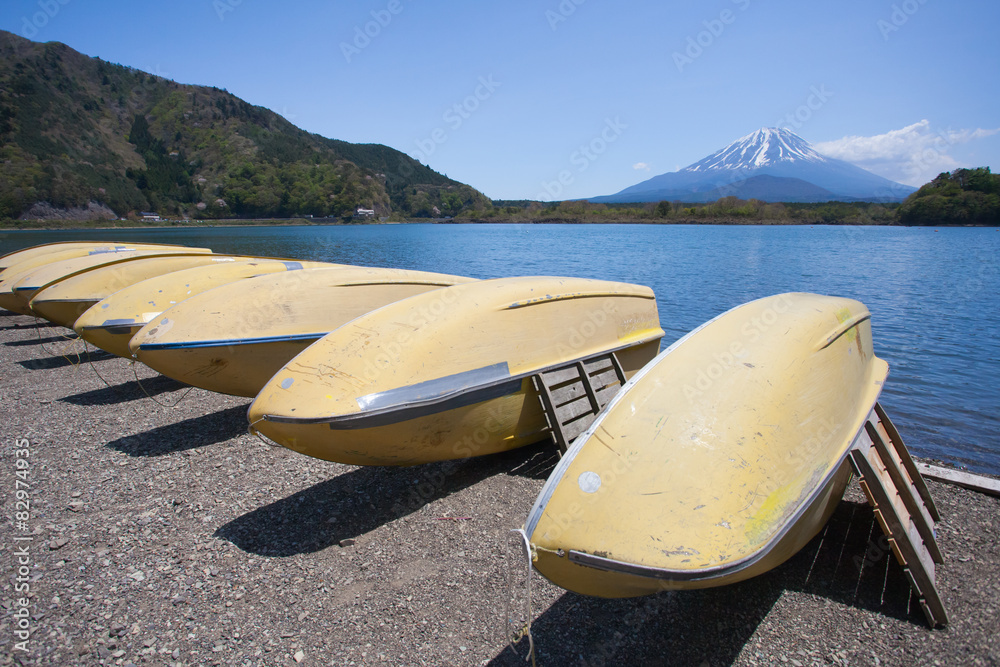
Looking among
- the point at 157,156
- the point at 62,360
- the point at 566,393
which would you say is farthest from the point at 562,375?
the point at 157,156

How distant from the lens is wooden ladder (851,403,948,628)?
10.3ft

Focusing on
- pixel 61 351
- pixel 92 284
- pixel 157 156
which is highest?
pixel 157 156

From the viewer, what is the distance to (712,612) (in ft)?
10.8

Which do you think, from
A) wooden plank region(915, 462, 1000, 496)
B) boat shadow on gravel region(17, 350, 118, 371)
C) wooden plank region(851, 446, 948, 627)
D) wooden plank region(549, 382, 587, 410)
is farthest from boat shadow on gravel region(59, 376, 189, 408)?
wooden plank region(915, 462, 1000, 496)

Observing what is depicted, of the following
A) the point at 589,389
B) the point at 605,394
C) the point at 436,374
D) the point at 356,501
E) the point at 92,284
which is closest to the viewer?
the point at 436,374

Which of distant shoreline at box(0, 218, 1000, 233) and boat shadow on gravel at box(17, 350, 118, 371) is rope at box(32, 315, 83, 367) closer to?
boat shadow on gravel at box(17, 350, 118, 371)

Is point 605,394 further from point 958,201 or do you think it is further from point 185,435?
point 958,201

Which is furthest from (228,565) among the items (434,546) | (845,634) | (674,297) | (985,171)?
(985,171)

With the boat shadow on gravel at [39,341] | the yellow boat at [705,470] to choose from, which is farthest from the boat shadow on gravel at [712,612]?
the boat shadow on gravel at [39,341]

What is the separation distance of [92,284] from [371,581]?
9.47 m

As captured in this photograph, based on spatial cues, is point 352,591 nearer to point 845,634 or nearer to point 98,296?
point 845,634

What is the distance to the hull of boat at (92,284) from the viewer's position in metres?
9.20

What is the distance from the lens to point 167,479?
5031mm

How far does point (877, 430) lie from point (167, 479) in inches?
250
